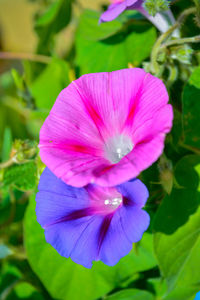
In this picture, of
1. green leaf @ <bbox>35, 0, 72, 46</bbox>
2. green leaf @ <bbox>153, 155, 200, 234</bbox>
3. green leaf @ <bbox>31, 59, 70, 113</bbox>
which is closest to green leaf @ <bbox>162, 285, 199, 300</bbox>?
green leaf @ <bbox>153, 155, 200, 234</bbox>

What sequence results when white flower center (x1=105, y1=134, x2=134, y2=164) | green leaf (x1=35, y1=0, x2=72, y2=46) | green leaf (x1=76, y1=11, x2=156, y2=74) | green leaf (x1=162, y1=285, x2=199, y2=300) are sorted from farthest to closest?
green leaf (x1=35, y1=0, x2=72, y2=46) < green leaf (x1=76, y1=11, x2=156, y2=74) < green leaf (x1=162, y1=285, x2=199, y2=300) < white flower center (x1=105, y1=134, x2=134, y2=164)

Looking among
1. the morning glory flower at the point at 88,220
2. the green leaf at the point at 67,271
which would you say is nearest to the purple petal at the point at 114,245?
the morning glory flower at the point at 88,220

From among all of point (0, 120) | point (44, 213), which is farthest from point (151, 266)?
point (0, 120)

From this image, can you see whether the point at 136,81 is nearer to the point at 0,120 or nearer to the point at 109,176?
the point at 109,176

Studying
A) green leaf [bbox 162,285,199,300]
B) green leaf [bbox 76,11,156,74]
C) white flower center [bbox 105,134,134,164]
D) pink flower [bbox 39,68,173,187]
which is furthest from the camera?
green leaf [bbox 76,11,156,74]

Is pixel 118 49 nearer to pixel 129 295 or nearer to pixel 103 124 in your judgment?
pixel 103 124

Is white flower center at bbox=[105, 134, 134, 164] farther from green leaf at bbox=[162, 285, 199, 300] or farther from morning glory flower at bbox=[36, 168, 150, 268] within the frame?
green leaf at bbox=[162, 285, 199, 300]

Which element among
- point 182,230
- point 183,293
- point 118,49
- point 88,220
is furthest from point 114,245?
point 118,49

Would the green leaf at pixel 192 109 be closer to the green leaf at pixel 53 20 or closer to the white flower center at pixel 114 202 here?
the white flower center at pixel 114 202
